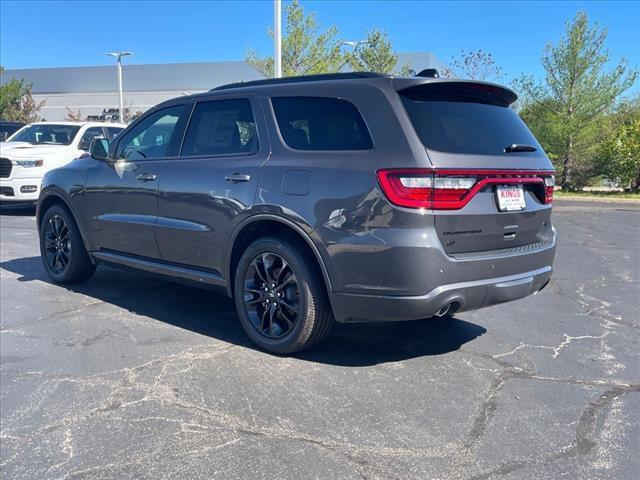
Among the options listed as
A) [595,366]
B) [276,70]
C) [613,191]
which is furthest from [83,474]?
[613,191]

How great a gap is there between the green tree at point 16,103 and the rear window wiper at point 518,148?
134 feet

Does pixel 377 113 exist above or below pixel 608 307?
above

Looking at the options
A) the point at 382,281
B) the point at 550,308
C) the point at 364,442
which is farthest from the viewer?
the point at 550,308

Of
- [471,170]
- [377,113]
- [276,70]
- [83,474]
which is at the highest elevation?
[276,70]

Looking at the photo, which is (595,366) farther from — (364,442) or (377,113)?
(377,113)

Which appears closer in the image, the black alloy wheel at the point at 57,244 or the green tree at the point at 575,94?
the black alloy wheel at the point at 57,244

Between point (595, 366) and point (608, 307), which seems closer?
point (595, 366)

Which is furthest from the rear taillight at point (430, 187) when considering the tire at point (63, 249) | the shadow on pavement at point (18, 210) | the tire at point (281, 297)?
the shadow on pavement at point (18, 210)

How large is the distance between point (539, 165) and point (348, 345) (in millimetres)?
1890

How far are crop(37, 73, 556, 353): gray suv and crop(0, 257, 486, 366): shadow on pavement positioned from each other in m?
0.35

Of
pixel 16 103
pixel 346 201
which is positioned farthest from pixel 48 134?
pixel 16 103

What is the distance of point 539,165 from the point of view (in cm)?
417

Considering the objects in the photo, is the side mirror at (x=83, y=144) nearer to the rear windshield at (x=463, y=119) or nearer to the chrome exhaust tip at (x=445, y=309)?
the rear windshield at (x=463, y=119)

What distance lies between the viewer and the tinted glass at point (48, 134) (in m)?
12.7
